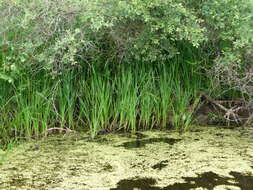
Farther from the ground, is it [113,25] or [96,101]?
[113,25]

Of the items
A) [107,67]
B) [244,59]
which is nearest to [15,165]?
[107,67]

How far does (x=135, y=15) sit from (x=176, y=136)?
4.44ft

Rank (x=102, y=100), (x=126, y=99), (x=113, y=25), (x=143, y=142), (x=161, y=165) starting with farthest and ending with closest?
(x=126, y=99) < (x=102, y=100) < (x=143, y=142) < (x=113, y=25) < (x=161, y=165)

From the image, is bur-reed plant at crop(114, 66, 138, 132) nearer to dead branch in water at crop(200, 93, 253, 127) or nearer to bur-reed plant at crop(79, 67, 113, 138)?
bur-reed plant at crop(79, 67, 113, 138)

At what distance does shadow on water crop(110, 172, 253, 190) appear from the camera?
2914 millimetres

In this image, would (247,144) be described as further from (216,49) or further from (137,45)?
(137,45)

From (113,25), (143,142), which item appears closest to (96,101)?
(143,142)

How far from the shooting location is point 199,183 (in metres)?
2.99

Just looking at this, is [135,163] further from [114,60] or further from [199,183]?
[114,60]

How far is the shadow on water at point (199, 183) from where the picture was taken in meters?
2.91

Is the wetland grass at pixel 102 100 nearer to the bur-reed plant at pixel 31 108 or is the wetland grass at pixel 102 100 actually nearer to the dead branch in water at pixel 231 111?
the bur-reed plant at pixel 31 108

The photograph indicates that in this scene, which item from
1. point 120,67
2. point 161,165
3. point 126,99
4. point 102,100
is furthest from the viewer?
point 120,67

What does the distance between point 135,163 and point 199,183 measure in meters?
0.63

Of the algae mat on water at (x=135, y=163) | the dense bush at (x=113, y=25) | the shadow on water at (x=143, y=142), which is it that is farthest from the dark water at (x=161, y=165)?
the dense bush at (x=113, y=25)
